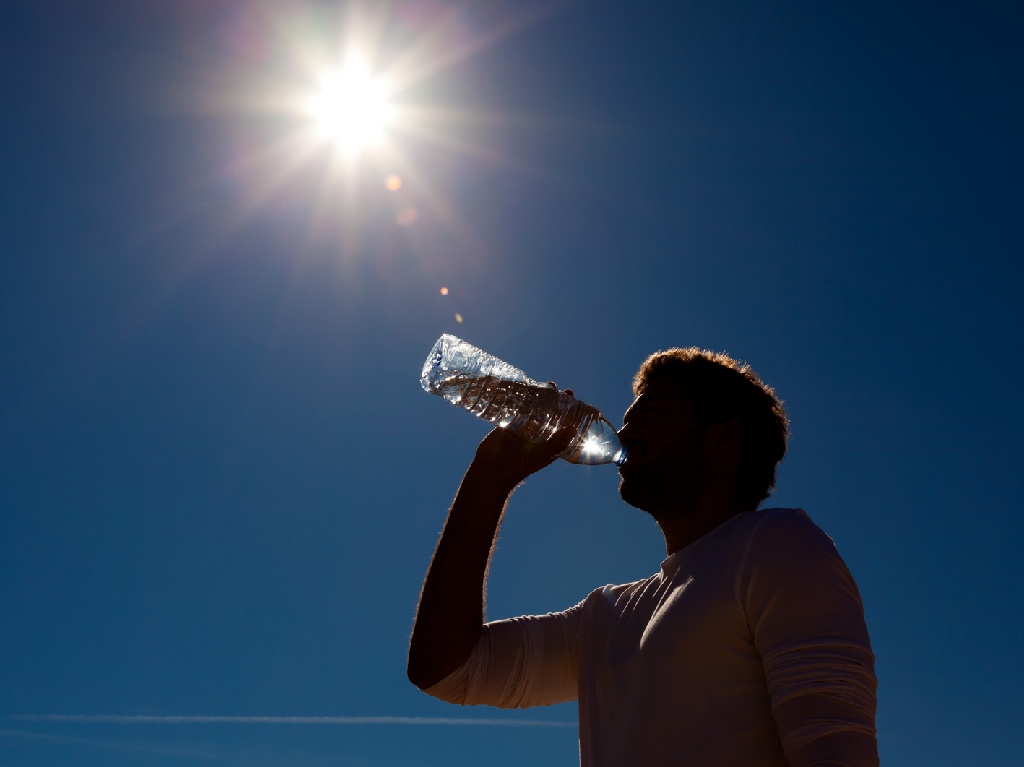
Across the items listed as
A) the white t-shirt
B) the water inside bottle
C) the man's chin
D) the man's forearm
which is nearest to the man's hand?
the man's forearm

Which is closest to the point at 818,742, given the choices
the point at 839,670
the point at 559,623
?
the point at 839,670

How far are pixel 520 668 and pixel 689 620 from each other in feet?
3.11

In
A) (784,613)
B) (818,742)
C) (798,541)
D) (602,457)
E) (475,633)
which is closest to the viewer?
(818,742)

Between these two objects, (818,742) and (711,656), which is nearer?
(818,742)

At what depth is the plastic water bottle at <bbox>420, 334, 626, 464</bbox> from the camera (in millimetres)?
3586

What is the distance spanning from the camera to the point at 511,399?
3.84 m

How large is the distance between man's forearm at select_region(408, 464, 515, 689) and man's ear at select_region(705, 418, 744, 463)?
801 millimetres

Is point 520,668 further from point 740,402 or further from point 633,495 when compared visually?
point 740,402

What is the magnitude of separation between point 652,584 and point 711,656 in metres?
0.54

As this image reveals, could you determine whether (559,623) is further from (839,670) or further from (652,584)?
(839,670)

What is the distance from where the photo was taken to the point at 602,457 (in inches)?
151

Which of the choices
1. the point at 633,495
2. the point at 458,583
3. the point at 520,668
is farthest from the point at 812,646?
the point at 458,583

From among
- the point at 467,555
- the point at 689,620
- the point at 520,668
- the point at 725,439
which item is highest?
the point at 725,439

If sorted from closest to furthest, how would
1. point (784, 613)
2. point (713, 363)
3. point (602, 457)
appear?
point (784, 613) < point (713, 363) < point (602, 457)
